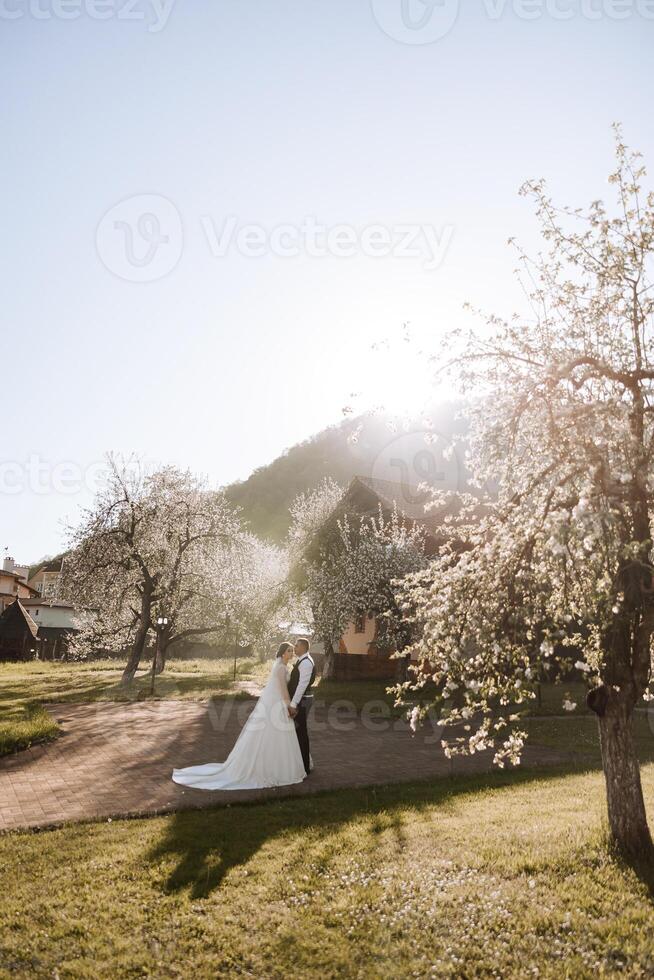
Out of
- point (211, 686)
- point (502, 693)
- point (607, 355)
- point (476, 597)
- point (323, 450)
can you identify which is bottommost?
point (211, 686)

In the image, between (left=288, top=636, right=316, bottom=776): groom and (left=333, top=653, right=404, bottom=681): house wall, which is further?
(left=333, top=653, right=404, bottom=681): house wall

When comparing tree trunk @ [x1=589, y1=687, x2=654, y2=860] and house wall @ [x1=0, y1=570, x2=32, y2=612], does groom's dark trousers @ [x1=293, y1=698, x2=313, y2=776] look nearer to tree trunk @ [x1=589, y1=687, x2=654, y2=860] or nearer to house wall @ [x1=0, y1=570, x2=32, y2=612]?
tree trunk @ [x1=589, y1=687, x2=654, y2=860]

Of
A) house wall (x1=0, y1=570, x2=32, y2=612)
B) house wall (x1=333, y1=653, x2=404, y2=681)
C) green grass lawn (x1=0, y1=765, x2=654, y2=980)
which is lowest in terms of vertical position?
house wall (x1=333, y1=653, x2=404, y2=681)

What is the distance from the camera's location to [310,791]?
34.9 feet

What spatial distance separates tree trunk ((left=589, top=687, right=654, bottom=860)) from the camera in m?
7.20

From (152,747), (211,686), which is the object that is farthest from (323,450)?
(152,747)

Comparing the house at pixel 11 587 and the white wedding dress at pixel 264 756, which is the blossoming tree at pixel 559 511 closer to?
the white wedding dress at pixel 264 756

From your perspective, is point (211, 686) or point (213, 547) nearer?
point (211, 686)

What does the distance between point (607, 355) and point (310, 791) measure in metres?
8.01

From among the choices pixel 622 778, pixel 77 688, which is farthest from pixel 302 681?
pixel 77 688

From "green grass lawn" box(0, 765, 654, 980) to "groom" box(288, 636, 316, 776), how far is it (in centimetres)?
265

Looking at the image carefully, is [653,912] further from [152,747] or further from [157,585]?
[157,585]

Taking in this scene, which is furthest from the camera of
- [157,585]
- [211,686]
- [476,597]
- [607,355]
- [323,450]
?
[323,450]

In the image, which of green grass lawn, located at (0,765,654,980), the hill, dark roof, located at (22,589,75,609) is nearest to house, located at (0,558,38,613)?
dark roof, located at (22,589,75,609)
